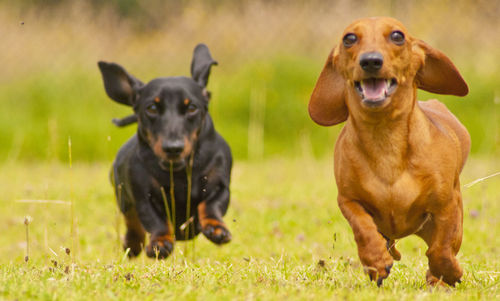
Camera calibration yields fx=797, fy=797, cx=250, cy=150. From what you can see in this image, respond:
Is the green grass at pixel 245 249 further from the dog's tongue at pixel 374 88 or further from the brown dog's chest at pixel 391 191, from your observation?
the dog's tongue at pixel 374 88

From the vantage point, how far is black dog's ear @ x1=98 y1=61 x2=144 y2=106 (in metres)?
5.44

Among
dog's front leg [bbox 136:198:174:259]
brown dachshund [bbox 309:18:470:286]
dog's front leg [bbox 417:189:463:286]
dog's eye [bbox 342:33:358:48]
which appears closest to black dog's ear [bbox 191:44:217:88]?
dog's front leg [bbox 136:198:174:259]

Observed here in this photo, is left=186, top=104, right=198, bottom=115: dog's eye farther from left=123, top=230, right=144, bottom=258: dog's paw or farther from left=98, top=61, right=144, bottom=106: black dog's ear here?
left=123, top=230, right=144, bottom=258: dog's paw

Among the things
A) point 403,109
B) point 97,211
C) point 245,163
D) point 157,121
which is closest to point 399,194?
point 403,109

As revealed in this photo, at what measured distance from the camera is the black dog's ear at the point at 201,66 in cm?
552

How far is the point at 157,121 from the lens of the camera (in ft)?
16.6

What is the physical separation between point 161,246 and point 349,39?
186 centimetres

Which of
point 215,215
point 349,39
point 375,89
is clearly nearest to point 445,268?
point 375,89

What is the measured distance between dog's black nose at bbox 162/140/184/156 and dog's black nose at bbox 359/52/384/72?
70.0 inches

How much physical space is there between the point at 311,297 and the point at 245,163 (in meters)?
8.06

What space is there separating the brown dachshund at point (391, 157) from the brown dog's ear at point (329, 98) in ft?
0.27

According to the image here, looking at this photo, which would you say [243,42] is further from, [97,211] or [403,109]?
[403,109]

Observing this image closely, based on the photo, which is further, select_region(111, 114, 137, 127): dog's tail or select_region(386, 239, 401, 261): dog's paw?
select_region(111, 114, 137, 127): dog's tail

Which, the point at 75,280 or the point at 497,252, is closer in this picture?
the point at 75,280
